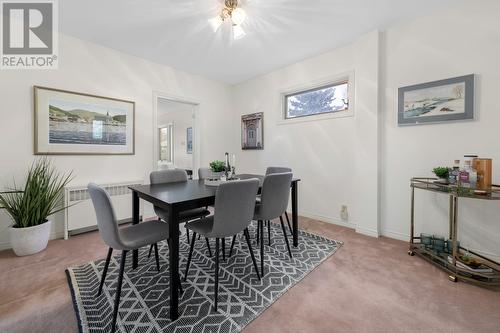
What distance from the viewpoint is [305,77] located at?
11.3 feet

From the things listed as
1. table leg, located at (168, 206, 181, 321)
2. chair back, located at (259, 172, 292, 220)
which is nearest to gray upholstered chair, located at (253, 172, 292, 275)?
chair back, located at (259, 172, 292, 220)

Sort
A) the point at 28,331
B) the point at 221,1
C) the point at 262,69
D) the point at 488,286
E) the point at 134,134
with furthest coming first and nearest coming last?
the point at 262,69 < the point at 134,134 < the point at 221,1 < the point at 488,286 < the point at 28,331

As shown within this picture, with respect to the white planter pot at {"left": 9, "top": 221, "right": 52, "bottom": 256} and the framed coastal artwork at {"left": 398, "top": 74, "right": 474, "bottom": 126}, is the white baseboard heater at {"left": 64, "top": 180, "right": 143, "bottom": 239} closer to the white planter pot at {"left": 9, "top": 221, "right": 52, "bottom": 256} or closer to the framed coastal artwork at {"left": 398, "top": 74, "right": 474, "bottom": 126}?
the white planter pot at {"left": 9, "top": 221, "right": 52, "bottom": 256}

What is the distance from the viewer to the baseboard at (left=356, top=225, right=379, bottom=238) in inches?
106

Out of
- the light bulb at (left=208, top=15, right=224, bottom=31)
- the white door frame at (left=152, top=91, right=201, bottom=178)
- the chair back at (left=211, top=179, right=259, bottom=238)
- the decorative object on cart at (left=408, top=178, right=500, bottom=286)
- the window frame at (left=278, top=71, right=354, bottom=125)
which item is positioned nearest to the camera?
the chair back at (left=211, top=179, right=259, bottom=238)

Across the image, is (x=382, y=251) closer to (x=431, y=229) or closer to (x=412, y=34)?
(x=431, y=229)

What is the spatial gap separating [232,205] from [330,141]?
2.25 meters

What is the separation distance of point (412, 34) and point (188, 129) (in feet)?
17.6

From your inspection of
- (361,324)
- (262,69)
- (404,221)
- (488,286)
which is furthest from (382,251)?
(262,69)

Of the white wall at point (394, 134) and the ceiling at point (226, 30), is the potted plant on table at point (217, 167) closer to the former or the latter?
the ceiling at point (226, 30)

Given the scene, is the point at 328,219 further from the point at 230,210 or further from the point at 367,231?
the point at 230,210

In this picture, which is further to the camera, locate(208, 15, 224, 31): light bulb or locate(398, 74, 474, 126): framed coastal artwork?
locate(208, 15, 224, 31): light bulb

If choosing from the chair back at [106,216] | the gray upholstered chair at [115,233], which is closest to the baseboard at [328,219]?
the gray upholstered chair at [115,233]

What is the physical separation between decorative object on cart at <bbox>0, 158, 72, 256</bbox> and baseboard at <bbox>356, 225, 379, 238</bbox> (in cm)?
371
